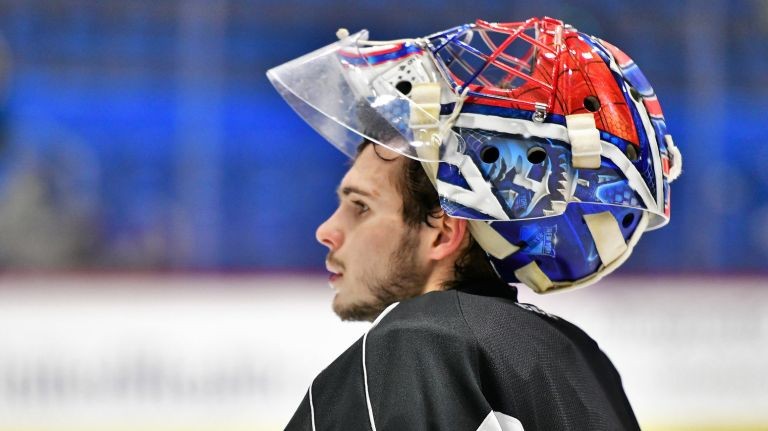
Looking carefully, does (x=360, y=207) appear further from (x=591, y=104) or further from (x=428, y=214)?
(x=591, y=104)

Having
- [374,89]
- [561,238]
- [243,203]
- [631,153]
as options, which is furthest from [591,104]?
[243,203]

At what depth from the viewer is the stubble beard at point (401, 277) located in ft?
4.93

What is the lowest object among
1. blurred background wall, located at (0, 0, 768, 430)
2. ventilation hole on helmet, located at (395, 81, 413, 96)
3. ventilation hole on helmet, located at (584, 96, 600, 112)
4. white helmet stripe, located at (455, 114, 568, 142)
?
blurred background wall, located at (0, 0, 768, 430)

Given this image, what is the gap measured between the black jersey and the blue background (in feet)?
10.3

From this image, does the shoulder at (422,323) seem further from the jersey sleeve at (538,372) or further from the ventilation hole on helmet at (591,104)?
the ventilation hole on helmet at (591,104)

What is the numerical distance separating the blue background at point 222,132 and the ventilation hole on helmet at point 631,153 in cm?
313

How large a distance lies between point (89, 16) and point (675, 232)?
2889 millimetres

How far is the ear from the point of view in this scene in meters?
1.49

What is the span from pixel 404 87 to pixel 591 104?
0.27 m

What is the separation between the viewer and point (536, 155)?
1.39 meters

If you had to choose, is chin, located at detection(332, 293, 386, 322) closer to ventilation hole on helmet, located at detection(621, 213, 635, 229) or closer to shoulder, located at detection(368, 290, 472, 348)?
shoulder, located at detection(368, 290, 472, 348)

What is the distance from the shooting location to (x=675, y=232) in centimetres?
461

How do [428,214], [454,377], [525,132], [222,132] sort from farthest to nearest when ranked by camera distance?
[222,132] → [428,214] → [525,132] → [454,377]

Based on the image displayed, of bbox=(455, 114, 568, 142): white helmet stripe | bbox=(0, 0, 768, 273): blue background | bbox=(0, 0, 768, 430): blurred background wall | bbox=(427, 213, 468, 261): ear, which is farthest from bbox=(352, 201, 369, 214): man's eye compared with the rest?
bbox=(0, 0, 768, 273): blue background
